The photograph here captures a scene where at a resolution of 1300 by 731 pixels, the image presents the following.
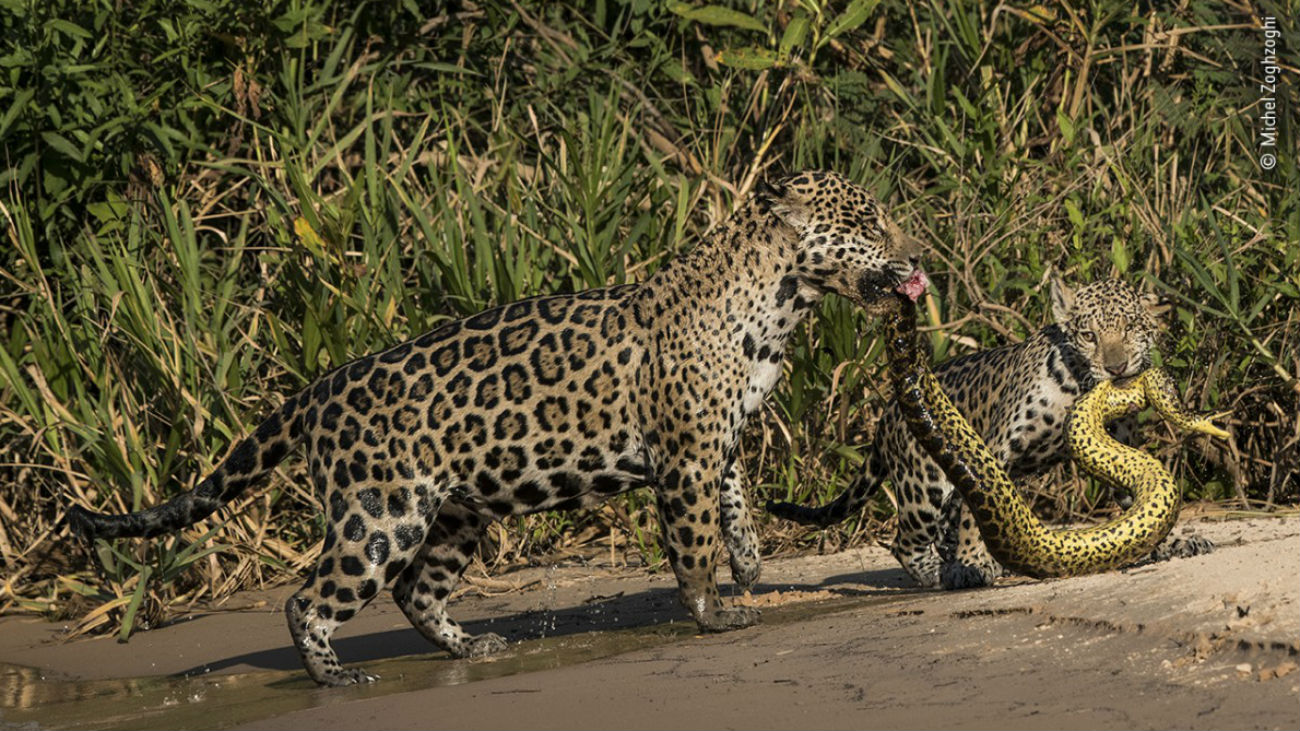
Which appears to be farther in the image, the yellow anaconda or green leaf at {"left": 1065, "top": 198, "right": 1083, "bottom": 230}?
green leaf at {"left": 1065, "top": 198, "right": 1083, "bottom": 230}

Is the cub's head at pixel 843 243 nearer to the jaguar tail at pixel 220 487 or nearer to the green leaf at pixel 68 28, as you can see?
the jaguar tail at pixel 220 487

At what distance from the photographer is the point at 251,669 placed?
6.80 metres

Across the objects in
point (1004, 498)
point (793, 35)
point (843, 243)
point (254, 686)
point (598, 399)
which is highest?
point (793, 35)

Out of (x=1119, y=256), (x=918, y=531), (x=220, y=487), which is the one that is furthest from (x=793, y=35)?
(x=220, y=487)

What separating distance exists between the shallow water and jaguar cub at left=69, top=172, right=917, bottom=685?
0.90ft

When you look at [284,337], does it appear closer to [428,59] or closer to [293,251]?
[293,251]

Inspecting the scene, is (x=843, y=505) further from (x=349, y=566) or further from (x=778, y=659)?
(x=349, y=566)

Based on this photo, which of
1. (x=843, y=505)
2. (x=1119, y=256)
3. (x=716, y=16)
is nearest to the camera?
(x=843, y=505)

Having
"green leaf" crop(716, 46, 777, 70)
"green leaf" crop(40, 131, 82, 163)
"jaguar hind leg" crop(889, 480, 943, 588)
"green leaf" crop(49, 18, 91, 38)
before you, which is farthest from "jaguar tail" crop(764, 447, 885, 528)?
"green leaf" crop(49, 18, 91, 38)

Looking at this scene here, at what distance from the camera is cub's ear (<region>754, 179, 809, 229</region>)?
6406 mm

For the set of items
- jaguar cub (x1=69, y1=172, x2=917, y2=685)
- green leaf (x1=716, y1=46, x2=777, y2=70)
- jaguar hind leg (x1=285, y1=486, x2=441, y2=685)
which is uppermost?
green leaf (x1=716, y1=46, x2=777, y2=70)

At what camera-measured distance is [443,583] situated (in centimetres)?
663

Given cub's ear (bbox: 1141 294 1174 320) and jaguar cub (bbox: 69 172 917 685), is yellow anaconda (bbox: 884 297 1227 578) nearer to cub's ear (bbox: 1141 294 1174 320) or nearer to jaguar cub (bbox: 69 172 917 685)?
jaguar cub (bbox: 69 172 917 685)

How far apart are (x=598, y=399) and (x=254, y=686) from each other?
1582mm
